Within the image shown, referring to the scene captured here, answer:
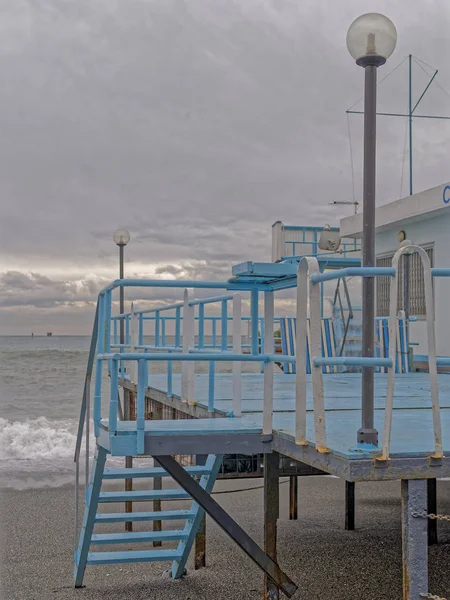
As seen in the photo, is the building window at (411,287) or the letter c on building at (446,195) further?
the building window at (411,287)

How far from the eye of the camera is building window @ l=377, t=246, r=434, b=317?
1472cm

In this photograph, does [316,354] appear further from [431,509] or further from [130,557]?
[431,509]

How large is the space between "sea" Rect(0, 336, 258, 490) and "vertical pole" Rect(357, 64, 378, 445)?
14079mm

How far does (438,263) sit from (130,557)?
8.84m

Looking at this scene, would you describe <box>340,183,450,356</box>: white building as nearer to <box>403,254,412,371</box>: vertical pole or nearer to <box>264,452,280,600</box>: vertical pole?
<box>403,254,412,371</box>: vertical pole

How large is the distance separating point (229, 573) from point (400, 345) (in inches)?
230

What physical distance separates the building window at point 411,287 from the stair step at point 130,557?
7.60 m

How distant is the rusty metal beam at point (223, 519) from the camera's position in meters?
5.72

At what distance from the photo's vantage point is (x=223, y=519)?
19.3 feet

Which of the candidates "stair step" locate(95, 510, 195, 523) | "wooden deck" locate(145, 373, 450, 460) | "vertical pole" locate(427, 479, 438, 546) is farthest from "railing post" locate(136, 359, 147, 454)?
"vertical pole" locate(427, 479, 438, 546)

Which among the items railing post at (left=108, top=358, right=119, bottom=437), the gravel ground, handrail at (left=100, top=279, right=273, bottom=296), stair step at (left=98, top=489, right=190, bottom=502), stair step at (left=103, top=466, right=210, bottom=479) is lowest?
the gravel ground

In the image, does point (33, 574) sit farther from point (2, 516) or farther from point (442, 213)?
point (442, 213)

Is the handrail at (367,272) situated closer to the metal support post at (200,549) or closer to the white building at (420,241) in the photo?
the metal support post at (200,549)

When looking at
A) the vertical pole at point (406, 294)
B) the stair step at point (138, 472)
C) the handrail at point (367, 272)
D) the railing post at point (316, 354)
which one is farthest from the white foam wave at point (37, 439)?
the handrail at point (367, 272)
